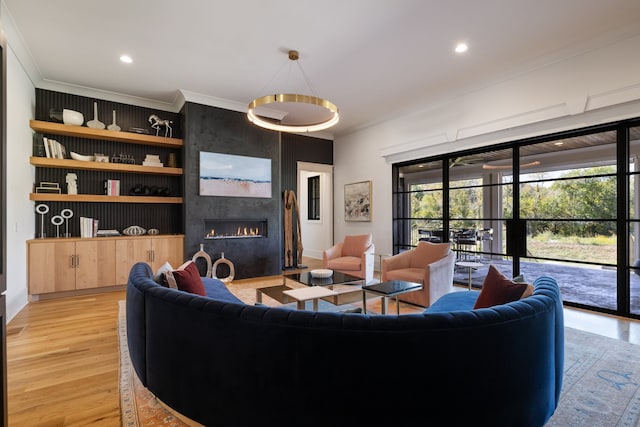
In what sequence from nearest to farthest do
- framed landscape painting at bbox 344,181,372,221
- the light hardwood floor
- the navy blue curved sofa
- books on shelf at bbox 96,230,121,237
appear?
the navy blue curved sofa → the light hardwood floor → books on shelf at bbox 96,230,121,237 → framed landscape painting at bbox 344,181,372,221

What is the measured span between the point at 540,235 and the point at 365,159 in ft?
11.8

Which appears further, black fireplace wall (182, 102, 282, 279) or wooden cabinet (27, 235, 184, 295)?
black fireplace wall (182, 102, 282, 279)

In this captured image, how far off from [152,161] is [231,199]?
141 cm

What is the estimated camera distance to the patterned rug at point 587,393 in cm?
181

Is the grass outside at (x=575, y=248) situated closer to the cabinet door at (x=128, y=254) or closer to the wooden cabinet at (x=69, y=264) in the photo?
the cabinet door at (x=128, y=254)

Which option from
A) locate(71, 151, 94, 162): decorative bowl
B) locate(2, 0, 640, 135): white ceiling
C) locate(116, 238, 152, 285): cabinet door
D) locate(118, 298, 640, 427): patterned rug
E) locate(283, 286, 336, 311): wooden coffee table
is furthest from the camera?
locate(116, 238, 152, 285): cabinet door

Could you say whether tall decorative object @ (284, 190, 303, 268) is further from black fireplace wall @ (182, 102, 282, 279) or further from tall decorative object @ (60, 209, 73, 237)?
tall decorative object @ (60, 209, 73, 237)

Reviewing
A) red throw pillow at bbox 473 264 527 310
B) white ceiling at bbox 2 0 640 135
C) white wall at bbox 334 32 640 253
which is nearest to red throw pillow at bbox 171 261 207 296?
red throw pillow at bbox 473 264 527 310

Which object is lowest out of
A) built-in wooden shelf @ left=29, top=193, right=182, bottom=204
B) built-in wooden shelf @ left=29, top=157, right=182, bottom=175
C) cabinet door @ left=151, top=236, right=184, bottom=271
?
cabinet door @ left=151, top=236, right=184, bottom=271

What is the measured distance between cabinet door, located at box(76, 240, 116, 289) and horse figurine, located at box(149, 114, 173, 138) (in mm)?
2032

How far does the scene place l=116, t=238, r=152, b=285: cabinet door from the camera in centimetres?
480

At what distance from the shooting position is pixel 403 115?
19.7 feet

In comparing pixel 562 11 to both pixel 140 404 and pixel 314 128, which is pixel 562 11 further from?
pixel 140 404

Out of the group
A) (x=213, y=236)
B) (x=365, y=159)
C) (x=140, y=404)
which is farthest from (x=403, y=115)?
(x=140, y=404)
